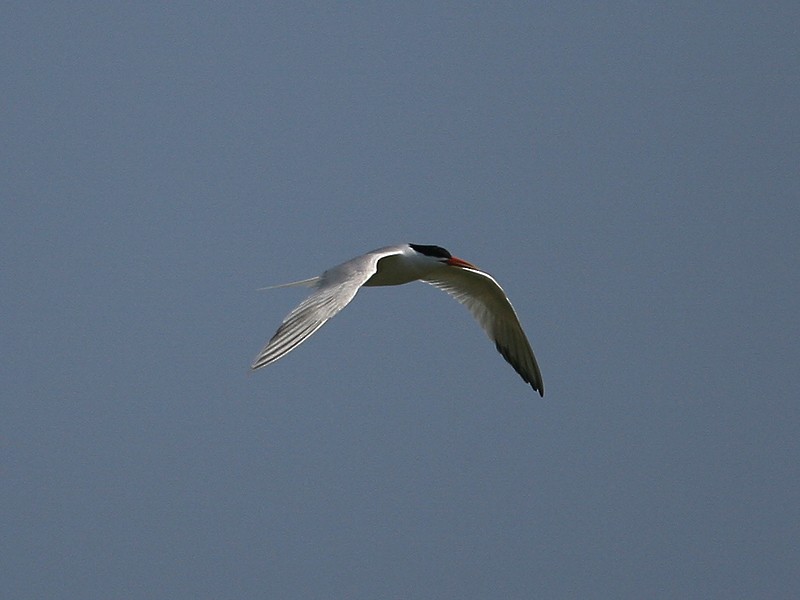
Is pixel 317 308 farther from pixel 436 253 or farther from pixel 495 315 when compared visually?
pixel 495 315

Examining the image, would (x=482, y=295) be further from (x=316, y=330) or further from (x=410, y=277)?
(x=316, y=330)

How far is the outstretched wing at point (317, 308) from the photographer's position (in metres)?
8.48

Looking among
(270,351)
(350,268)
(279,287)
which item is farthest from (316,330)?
(279,287)

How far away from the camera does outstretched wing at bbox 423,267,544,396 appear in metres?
13.3

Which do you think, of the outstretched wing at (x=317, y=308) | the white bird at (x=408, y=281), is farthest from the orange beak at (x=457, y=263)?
the outstretched wing at (x=317, y=308)

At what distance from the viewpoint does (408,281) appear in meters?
12.6

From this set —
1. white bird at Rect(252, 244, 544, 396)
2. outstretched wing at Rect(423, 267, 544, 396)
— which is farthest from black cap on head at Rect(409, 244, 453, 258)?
outstretched wing at Rect(423, 267, 544, 396)

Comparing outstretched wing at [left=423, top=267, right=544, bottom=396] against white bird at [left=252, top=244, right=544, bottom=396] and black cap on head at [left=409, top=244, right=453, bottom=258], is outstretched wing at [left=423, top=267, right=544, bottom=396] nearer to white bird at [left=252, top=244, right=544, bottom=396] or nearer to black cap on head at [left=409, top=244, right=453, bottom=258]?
white bird at [left=252, top=244, right=544, bottom=396]

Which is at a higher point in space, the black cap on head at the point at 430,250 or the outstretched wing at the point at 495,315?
the black cap on head at the point at 430,250

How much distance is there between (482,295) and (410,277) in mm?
1363

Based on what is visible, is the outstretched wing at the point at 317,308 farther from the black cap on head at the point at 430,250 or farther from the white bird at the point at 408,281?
the black cap on head at the point at 430,250

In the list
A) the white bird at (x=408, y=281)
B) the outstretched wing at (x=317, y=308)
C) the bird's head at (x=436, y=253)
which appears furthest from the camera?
the bird's head at (x=436, y=253)

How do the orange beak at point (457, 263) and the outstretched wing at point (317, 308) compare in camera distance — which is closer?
the outstretched wing at point (317, 308)

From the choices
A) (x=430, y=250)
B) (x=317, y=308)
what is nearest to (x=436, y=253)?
(x=430, y=250)
